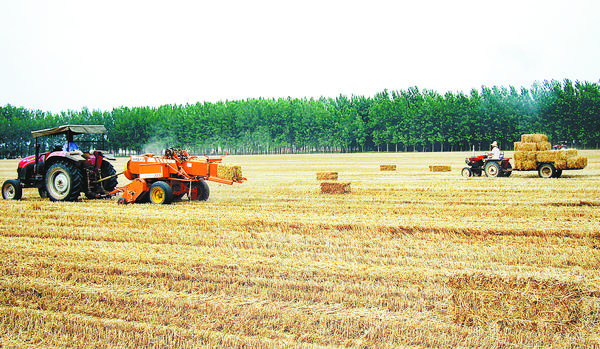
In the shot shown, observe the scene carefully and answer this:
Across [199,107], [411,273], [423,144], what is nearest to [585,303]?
[411,273]

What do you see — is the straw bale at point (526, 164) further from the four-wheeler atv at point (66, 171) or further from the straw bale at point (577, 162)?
the four-wheeler atv at point (66, 171)

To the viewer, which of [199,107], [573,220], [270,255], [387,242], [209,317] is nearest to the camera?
[209,317]

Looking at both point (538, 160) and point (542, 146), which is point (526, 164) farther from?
point (542, 146)

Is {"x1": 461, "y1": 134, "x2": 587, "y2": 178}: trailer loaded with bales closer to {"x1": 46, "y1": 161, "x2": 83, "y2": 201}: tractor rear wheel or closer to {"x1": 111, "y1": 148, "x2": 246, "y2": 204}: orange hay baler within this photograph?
{"x1": 111, "y1": 148, "x2": 246, "y2": 204}: orange hay baler

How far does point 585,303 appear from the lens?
Result: 4.57 meters

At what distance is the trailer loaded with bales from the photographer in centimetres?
1947

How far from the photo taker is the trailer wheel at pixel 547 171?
19875 millimetres

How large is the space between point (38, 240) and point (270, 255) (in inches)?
159

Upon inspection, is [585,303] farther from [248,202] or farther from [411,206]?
[248,202]

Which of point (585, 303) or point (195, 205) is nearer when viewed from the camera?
point (585, 303)

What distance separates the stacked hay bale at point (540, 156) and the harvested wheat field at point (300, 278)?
10381 mm

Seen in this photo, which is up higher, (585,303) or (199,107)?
(199,107)

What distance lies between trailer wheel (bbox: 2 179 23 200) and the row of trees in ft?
→ 199

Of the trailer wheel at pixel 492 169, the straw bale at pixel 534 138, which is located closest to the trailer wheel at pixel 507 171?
the trailer wheel at pixel 492 169
